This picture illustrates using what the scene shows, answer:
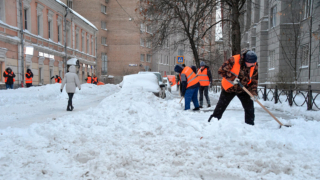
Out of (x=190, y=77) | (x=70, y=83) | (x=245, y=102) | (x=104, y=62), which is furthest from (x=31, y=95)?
(x=104, y=62)

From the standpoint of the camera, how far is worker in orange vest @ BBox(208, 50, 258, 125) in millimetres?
5297

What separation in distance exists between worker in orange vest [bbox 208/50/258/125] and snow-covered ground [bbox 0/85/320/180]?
52 centimetres

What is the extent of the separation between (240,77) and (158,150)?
7.66 feet

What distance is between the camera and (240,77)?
5418mm

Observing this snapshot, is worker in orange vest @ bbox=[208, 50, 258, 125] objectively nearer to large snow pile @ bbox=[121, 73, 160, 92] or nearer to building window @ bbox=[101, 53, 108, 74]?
large snow pile @ bbox=[121, 73, 160, 92]

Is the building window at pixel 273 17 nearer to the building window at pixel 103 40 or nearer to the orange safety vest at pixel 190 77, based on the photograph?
the orange safety vest at pixel 190 77

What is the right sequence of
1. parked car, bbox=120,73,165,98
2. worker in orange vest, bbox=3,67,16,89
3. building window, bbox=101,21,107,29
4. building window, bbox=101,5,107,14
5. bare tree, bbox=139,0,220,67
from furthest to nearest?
building window, bbox=101,21,107,29
building window, bbox=101,5,107,14
worker in orange vest, bbox=3,67,16,89
bare tree, bbox=139,0,220,67
parked car, bbox=120,73,165,98

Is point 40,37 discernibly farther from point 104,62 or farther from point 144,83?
point 104,62

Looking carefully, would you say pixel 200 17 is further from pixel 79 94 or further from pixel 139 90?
pixel 79 94

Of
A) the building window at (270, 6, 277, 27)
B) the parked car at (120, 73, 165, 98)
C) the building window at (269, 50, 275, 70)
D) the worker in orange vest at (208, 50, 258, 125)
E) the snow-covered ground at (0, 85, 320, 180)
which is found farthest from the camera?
the building window at (269, 50, 275, 70)

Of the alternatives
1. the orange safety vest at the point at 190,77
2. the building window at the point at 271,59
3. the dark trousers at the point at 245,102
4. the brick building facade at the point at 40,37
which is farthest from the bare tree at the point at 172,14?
the dark trousers at the point at 245,102

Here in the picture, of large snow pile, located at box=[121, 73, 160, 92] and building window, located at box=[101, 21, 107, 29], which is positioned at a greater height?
building window, located at box=[101, 21, 107, 29]

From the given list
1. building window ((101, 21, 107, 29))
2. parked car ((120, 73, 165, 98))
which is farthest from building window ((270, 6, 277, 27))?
building window ((101, 21, 107, 29))

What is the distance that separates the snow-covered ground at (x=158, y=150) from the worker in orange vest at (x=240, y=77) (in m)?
0.52
